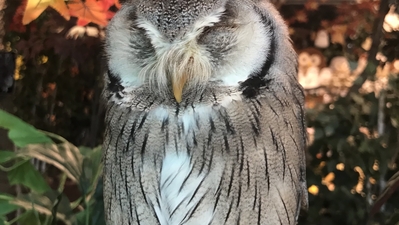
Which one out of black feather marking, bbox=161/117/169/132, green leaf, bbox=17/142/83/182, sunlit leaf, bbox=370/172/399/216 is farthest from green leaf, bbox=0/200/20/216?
sunlit leaf, bbox=370/172/399/216

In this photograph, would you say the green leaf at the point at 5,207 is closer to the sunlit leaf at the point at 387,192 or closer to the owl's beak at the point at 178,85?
the owl's beak at the point at 178,85

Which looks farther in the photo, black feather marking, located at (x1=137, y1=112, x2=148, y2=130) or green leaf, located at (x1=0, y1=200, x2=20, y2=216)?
green leaf, located at (x1=0, y1=200, x2=20, y2=216)

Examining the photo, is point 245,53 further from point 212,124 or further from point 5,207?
point 5,207

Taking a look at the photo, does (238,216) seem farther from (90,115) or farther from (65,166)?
(90,115)

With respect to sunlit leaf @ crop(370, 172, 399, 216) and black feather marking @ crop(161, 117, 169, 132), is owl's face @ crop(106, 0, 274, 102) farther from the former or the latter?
sunlit leaf @ crop(370, 172, 399, 216)

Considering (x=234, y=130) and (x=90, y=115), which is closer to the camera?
(x=234, y=130)

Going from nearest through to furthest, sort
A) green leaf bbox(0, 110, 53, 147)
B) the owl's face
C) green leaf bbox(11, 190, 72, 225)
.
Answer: the owl's face → green leaf bbox(0, 110, 53, 147) → green leaf bbox(11, 190, 72, 225)

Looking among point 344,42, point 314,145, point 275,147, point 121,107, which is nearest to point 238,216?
point 275,147

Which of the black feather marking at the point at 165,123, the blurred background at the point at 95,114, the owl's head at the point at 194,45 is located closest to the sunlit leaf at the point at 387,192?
the blurred background at the point at 95,114
